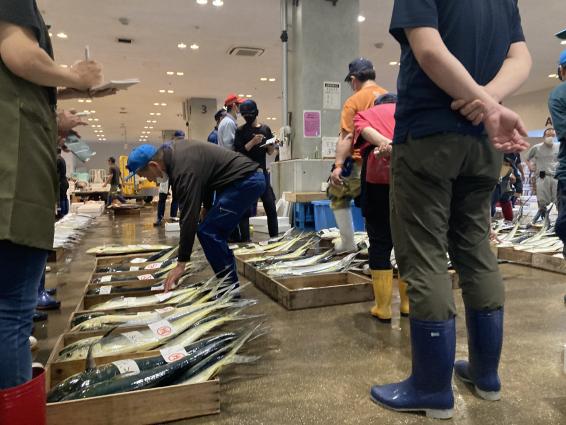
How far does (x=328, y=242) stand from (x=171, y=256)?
1.80 m

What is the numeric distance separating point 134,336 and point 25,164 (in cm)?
117

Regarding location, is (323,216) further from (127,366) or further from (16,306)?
(16,306)

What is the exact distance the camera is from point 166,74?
13.7 meters

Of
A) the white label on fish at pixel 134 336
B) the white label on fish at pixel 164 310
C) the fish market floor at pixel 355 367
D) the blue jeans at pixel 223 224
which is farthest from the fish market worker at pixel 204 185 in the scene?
the white label on fish at pixel 134 336

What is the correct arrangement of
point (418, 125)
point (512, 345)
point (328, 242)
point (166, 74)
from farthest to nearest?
point (166, 74), point (328, 242), point (512, 345), point (418, 125)

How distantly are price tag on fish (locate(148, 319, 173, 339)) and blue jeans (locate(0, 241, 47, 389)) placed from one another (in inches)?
34.1

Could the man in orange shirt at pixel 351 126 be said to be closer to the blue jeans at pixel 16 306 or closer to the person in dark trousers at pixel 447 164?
the person in dark trousers at pixel 447 164

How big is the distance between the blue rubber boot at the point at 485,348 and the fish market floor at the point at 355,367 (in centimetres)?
5

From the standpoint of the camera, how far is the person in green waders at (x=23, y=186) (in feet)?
3.71

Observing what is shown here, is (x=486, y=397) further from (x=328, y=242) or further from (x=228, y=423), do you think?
(x=328, y=242)

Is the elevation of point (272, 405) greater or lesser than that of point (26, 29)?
lesser

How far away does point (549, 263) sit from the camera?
13.4ft

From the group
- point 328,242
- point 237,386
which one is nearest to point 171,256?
point 328,242

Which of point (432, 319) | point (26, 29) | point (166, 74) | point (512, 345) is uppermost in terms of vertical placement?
point (166, 74)
